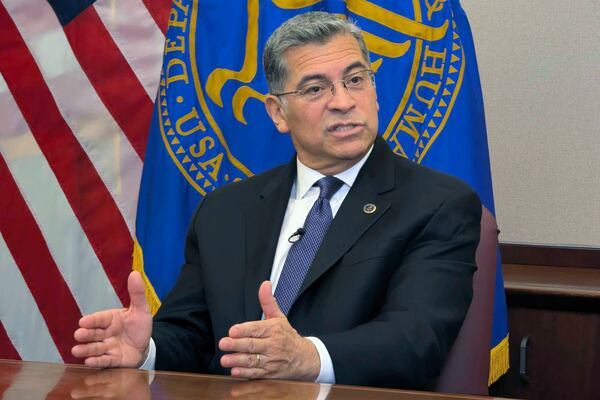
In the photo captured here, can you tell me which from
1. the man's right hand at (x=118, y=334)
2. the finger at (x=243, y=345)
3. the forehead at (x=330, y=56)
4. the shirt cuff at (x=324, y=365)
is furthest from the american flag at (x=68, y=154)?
the finger at (x=243, y=345)

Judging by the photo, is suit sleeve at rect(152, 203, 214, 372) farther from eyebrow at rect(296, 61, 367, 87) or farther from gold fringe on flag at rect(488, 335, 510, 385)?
gold fringe on flag at rect(488, 335, 510, 385)

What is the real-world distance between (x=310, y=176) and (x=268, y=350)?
809mm

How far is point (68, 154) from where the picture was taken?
3947mm

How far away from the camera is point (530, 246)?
12.2 ft

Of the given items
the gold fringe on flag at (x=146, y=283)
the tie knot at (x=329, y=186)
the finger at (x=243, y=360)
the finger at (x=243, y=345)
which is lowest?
the gold fringe on flag at (x=146, y=283)

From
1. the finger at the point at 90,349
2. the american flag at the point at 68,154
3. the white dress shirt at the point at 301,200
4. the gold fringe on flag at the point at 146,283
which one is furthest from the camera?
the american flag at the point at 68,154

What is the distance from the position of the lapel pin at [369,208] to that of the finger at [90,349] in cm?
71

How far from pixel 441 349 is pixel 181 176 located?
5.19 ft

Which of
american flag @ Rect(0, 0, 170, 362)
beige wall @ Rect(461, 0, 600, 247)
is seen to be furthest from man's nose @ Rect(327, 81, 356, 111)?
american flag @ Rect(0, 0, 170, 362)

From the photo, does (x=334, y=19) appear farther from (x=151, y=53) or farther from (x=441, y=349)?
(x=151, y=53)

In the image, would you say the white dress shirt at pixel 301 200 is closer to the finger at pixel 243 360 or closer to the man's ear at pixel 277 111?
the man's ear at pixel 277 111

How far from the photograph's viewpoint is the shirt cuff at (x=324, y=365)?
1.87m

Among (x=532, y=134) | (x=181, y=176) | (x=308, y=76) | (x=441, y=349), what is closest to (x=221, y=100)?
(x=181, y=176)

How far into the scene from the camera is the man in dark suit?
190 centimetres
